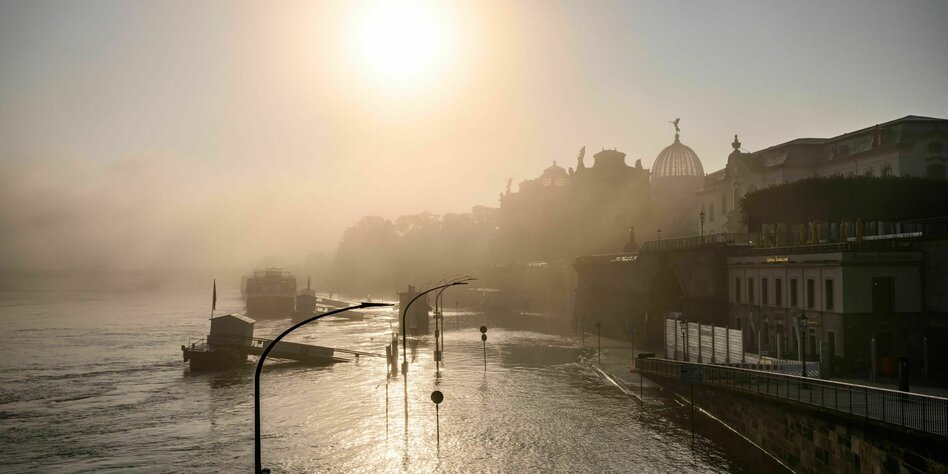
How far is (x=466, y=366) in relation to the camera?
68.4m

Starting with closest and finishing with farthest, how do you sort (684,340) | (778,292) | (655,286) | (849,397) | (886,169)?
(849,397), (778,292), (684,340), (886,169), (655,286)

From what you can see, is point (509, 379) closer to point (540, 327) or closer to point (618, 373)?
point (618, 373)

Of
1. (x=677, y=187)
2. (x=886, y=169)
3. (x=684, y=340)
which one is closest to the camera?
(x=684, y=340)

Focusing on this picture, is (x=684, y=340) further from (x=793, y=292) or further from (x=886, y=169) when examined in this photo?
(x=886, y=169)

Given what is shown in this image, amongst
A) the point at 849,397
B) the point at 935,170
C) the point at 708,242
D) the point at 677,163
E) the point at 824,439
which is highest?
the point at 677,163

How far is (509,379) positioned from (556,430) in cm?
1770

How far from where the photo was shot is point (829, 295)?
153 feet

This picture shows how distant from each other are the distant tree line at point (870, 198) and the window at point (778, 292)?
10651 millimetres

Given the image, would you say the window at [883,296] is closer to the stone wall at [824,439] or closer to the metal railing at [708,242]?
the stone wall at [824,439]

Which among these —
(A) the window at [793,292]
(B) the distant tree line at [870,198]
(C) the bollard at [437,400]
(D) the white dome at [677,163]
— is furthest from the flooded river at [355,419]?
(D) the white dome at [677,163]

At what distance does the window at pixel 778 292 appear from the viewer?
5284cm

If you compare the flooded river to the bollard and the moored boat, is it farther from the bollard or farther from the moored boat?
the moored boat

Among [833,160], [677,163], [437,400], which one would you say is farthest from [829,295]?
[677,163]

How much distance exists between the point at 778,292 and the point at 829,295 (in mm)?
6742
